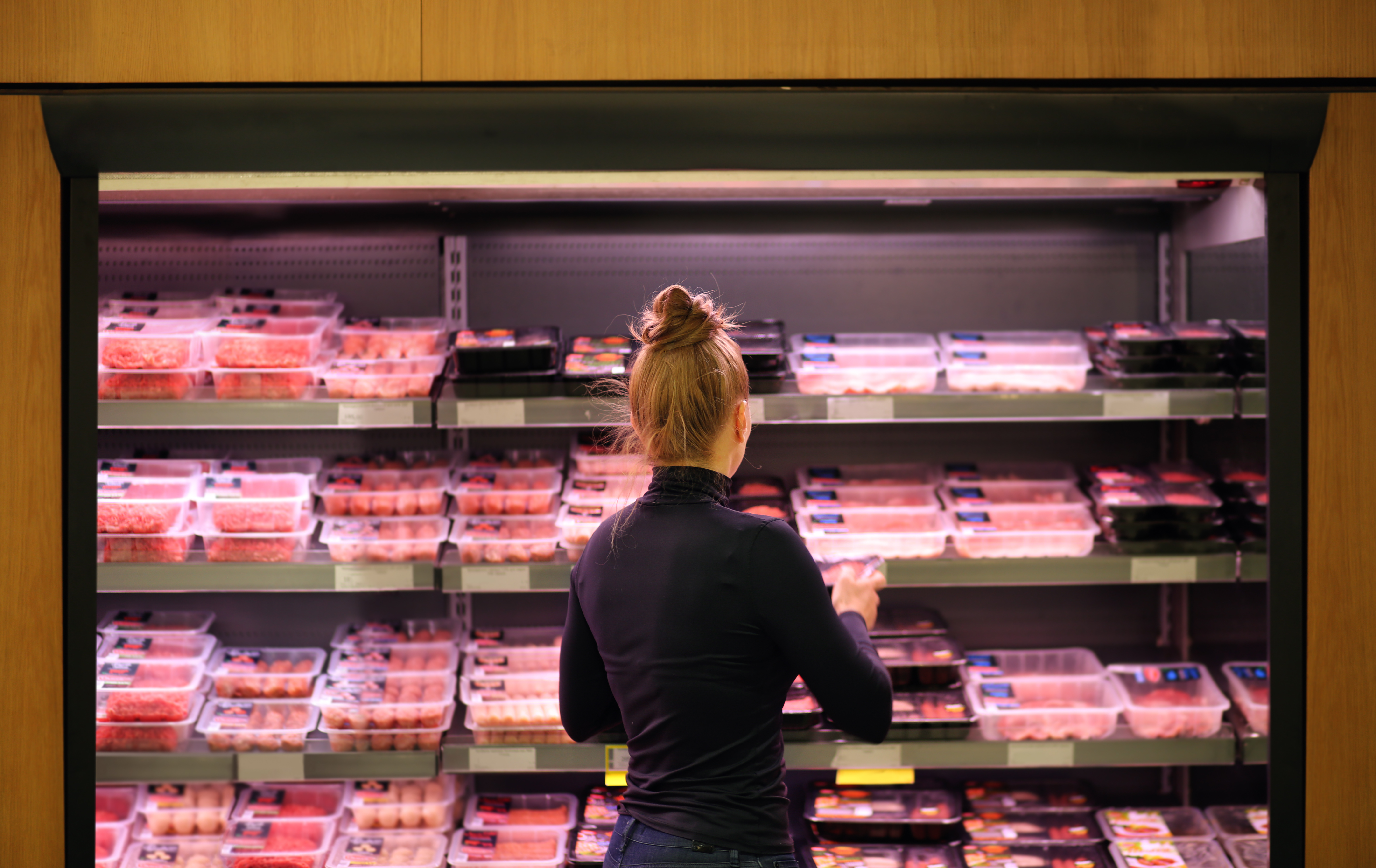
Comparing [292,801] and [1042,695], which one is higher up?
[1042,695]

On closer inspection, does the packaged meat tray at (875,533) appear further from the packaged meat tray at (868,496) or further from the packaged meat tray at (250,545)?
the packaged meat tray at (250,545)

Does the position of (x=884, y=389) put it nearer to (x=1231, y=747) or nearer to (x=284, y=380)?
(x=1231, y=747)

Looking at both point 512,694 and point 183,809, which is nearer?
point 512,694

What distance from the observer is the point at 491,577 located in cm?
226

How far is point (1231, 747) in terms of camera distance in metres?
2.25

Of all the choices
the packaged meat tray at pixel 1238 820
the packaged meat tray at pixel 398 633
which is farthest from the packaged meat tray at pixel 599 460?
the packaged meat tray at pixel 1238 820

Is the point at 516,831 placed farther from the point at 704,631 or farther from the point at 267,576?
the point at 704,631

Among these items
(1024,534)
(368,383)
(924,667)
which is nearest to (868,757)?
(924,667)

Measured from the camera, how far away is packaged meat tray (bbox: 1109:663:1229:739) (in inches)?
90.8

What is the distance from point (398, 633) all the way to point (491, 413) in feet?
2.62

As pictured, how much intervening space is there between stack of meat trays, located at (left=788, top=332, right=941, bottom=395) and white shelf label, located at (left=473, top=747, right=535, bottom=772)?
1086 mm

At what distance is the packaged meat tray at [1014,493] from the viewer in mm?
2572

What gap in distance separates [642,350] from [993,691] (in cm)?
153

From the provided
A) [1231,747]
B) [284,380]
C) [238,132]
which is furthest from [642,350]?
[1231,747]
